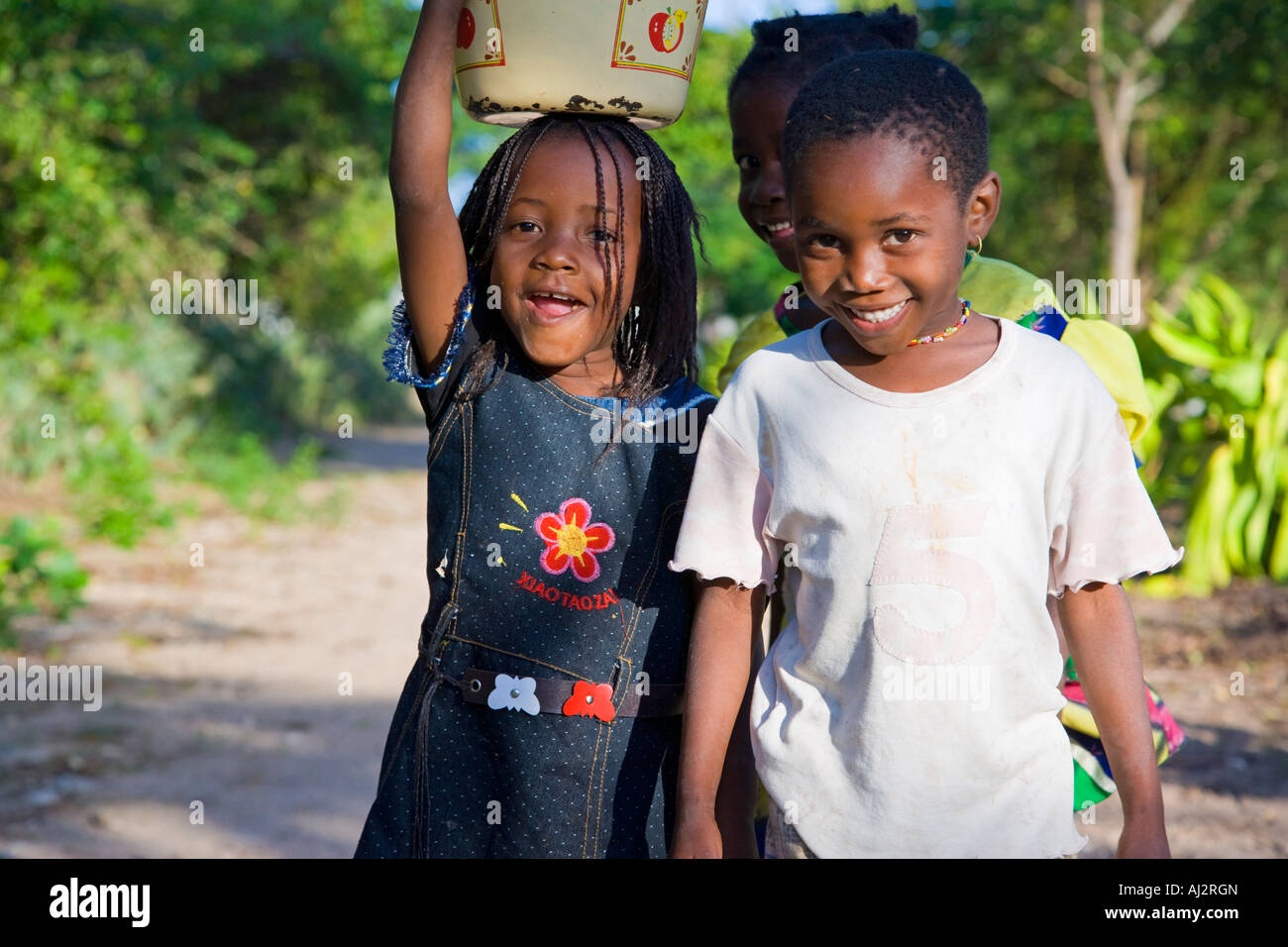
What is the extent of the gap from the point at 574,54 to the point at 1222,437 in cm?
588

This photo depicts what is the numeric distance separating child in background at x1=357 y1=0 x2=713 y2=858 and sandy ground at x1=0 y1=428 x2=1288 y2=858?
1.58 meters

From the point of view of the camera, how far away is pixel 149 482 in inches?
391

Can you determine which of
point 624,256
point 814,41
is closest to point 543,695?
point 624,256

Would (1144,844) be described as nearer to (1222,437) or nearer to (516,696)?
(516,696)

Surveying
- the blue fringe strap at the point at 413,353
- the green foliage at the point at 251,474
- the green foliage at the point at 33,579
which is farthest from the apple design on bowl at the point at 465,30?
the green foliage at the point at 251,474

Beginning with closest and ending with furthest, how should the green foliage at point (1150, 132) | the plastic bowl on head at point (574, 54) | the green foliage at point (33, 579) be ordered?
the plastic bowl on head at point (574, 54) → the green foliage at point (33, 579) → the green foliage at point (1150, 132)

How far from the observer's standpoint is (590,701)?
1691 mm

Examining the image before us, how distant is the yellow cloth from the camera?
176cm

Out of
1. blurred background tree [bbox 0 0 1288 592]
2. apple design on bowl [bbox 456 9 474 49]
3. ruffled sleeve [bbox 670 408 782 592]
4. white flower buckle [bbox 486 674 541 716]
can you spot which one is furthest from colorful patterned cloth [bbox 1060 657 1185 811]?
blurred background tree [bbox 0 0 1288 592]

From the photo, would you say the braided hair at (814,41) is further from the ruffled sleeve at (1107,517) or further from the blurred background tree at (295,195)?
the blurred background tree at (295,195)

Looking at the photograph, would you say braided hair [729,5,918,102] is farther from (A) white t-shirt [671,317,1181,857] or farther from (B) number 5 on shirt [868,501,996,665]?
(B) number 5 on shirt [868,501,996,665]

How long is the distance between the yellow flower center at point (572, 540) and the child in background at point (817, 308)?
356 millimetres

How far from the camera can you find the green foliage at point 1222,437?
21.2ft
